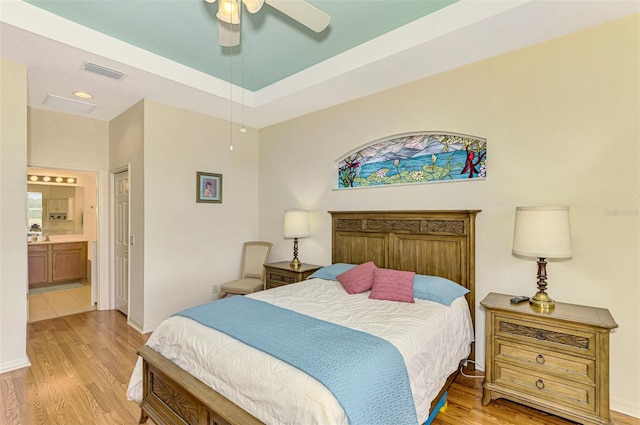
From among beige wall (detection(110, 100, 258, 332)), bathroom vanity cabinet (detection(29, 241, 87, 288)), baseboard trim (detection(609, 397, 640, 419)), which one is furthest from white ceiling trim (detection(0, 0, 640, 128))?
bathroom vanity cabinet (detection(29, 241, 87, 288))

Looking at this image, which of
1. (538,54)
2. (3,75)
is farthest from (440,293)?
(3,75)

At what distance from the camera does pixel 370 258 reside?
3434 mm

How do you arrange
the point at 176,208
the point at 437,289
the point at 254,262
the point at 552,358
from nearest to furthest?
the point at 552,358
the point at 437,289
the point at 176,208
the point at 254,262

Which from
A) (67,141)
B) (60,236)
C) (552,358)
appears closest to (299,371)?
(552,358)

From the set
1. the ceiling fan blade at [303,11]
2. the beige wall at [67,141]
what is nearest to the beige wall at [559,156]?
the ceiling fan blade at [303,11]

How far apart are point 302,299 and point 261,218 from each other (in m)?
2.47

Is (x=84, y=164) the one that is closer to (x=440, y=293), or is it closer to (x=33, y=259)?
(x=33, y=259)

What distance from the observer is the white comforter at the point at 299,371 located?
136cm

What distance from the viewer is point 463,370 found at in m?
2.78

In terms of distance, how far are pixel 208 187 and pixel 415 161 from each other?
8.81ft

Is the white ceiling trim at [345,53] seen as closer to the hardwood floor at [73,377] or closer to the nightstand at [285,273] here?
the nightstand at [285,273]

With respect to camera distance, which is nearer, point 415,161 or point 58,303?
point 415,161

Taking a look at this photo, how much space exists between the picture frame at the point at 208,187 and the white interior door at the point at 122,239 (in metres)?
0.94

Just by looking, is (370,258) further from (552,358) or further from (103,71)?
(103,71)
